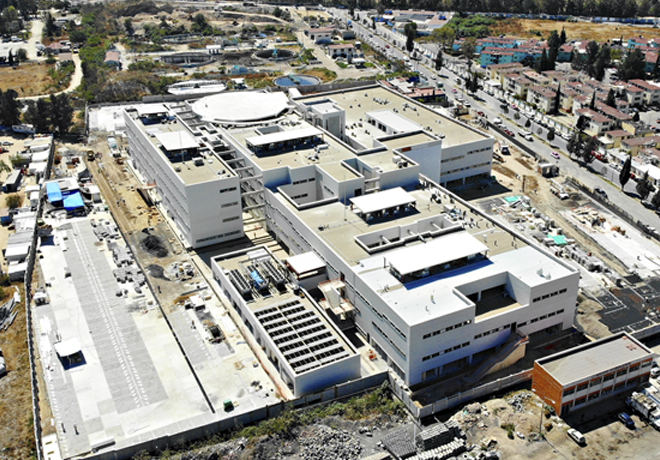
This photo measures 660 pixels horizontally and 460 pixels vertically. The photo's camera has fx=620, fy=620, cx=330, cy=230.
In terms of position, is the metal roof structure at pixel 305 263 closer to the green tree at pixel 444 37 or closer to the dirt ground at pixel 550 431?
the dirt ground at pixel 550 431

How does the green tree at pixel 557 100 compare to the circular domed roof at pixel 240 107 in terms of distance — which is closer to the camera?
the circular domed roof at pixel 240 107

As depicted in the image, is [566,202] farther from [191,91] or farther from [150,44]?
[150,44]

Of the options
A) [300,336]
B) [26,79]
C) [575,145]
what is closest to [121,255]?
[300,336]

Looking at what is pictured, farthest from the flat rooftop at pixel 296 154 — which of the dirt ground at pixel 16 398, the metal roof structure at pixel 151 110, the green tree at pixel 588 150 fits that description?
the green tree at pixel 588 150

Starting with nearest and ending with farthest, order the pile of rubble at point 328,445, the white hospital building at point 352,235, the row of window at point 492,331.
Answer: the pile of rubble at point 328,445 → the white hospital building at point 352,235 → the row of window at point 492,331

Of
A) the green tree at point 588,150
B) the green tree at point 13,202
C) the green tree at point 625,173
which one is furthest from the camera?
the green tree at point 588,150

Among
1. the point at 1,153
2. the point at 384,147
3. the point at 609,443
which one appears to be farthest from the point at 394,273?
the point at 1,153
